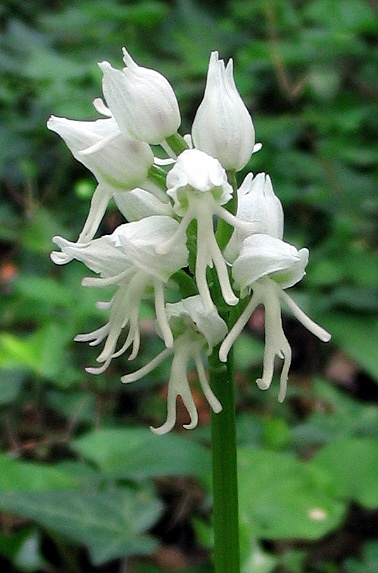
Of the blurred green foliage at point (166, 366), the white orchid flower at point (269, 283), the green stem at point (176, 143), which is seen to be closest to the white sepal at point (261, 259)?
the white orchid flower at point (269, 283)

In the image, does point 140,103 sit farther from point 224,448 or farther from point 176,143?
point 224,448

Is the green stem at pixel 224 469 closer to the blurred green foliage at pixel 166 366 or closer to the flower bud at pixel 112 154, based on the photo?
the flower bud at pixel 112 154

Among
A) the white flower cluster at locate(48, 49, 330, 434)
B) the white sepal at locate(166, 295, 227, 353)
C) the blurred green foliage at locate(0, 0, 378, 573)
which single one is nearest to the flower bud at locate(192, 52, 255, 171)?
the white flower cluster at locate(48, 49, 330, 434)

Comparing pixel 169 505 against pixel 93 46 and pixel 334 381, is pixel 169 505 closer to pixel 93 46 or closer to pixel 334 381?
pixel 334 381

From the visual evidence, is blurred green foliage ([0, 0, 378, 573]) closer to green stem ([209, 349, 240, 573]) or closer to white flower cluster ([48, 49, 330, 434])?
green stem ([209, 349, 240, 573])

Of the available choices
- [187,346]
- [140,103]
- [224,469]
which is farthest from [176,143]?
[224,469]
